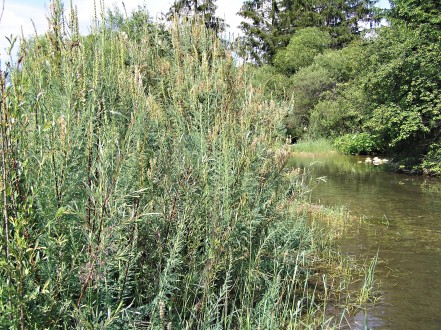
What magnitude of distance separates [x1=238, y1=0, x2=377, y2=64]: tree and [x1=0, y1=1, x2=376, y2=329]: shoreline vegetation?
42365 mm

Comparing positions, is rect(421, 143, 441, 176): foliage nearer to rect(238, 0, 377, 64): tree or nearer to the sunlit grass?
the sunlit grass

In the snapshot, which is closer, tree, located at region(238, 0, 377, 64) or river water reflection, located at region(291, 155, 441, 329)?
river water reflection, located at region(291, 155, 441, 329)

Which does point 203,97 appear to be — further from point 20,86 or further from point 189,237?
point 20,86

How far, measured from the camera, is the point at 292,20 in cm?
4781

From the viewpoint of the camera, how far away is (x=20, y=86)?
194 centimetres

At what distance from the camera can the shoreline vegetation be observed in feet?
6.68

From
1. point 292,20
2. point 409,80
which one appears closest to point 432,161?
point 409,80

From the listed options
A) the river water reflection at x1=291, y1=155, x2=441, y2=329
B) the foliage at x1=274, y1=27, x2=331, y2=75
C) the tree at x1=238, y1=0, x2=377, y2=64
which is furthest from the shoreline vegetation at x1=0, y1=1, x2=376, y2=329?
the tree at x1=238, y1=0, x2=377, y2=64

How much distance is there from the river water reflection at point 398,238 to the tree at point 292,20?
104 ft

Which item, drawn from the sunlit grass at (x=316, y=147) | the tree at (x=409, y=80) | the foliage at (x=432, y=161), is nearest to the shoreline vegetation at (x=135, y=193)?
the foliage at (x=432, y=161)

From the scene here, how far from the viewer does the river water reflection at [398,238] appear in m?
4.93

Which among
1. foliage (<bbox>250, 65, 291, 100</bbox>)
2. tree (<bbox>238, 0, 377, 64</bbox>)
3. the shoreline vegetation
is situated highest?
tree (<bbox>238, 0, 377, 64</bbox>)

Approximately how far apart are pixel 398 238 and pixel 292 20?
4350 centimetres

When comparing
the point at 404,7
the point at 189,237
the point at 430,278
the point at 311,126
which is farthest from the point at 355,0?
the point at 189,237
